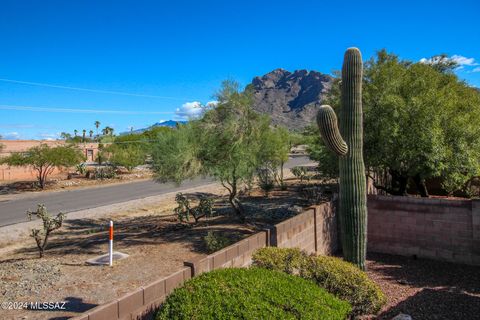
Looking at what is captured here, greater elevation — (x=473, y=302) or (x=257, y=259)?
(x=257, y=259)

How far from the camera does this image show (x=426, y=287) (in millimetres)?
9102

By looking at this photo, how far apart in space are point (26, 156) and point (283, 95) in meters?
169

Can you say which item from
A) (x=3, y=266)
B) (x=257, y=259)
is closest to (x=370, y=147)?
(x=257, y=259)

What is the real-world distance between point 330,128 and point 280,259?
3.27 m

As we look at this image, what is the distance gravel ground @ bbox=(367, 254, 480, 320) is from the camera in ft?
25.2

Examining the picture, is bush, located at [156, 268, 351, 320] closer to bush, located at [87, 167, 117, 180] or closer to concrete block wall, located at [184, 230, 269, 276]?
concrete block wall, located at [184, 230, 269, 276]

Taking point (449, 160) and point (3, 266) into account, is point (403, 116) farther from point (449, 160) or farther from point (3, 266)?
point (3, 266)

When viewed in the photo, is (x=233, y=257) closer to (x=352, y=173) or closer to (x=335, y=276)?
(x=335, y=276)

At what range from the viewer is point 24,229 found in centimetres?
1460

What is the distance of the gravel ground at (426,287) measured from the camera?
7688 mm

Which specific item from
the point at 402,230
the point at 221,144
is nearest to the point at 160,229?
the point at 221,144

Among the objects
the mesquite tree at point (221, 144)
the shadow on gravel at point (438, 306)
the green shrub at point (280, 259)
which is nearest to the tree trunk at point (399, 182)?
the mesquite tree at point (221, 144)

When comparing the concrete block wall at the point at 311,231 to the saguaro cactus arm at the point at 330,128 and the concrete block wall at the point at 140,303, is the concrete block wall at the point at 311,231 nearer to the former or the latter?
the saguaro cactus arm at the point at 330,128

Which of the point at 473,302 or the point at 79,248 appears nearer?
the point at 473,302
